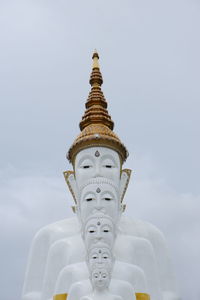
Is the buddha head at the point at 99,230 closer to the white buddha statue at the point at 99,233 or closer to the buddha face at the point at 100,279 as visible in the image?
the white buddha statue at the point at 99,233

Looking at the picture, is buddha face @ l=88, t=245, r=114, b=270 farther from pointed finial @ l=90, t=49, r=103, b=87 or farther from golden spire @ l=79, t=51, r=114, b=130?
pointed finial @ l=90, t=49, r=103, b=87

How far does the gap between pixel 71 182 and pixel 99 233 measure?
4.40 feet

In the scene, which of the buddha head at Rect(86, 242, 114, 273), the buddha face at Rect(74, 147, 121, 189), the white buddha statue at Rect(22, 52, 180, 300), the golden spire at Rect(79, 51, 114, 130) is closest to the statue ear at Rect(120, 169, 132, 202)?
A: the white buddha statue at Rect(22, 52, 180, 300)

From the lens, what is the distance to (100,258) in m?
7.12

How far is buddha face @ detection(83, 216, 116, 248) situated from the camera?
23.8 feet

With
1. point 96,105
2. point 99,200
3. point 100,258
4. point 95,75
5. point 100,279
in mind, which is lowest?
point 100,279

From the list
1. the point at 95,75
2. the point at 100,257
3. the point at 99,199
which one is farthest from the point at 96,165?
the point at 95,75

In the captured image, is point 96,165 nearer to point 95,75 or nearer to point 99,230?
point 99,230

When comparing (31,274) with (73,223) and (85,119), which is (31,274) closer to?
(73,223)

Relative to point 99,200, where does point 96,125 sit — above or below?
above

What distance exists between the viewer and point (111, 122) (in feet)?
28.5

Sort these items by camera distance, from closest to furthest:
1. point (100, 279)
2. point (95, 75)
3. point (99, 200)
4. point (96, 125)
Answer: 1. point (100, 279)
2. point (99, 200)
3. point (96, 125)
4. point (95, 75)

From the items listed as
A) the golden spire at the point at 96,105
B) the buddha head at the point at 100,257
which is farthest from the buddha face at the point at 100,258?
the golden spire at the point at 96,105

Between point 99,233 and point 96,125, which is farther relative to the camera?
point 96,125
